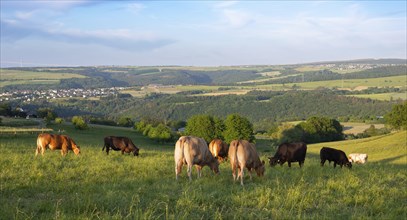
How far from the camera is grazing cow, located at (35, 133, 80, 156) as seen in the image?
69.4 ft

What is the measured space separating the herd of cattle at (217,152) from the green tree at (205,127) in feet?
168

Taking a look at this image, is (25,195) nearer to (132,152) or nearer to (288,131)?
(132,152)

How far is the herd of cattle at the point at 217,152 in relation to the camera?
13.5 m

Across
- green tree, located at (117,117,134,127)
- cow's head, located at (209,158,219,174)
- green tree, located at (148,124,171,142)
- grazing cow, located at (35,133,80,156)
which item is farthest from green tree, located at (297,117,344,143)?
cow's head, located at (209,158,219,174)

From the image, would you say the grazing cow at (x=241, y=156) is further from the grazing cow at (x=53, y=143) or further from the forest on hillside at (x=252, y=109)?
the forest on hillside at (x=252, y=109)

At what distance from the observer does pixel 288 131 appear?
86.5 meters

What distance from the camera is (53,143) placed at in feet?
70.6

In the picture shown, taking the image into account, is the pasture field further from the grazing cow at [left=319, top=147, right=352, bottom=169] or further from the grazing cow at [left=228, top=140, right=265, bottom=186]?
the grazing cow at [left=319, top=147, right=352, bottom=169]

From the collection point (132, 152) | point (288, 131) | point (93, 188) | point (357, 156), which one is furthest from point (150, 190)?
point (288, 131)

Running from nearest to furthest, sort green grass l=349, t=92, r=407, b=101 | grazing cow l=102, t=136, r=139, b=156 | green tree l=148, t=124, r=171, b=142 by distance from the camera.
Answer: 1. grazing cow l=102, t=136, r=139, b=156
2. green tree l=148, t=124, r=171, b=142
3. green grass l=349, t=92, r=407, b=101

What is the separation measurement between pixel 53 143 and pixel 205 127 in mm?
55171

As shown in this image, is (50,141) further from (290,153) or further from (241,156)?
(290,153)

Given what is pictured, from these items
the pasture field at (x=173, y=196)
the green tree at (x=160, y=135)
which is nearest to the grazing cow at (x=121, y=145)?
the pasture field at (x=173, y=196)

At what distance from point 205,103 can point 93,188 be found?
7380 inches
